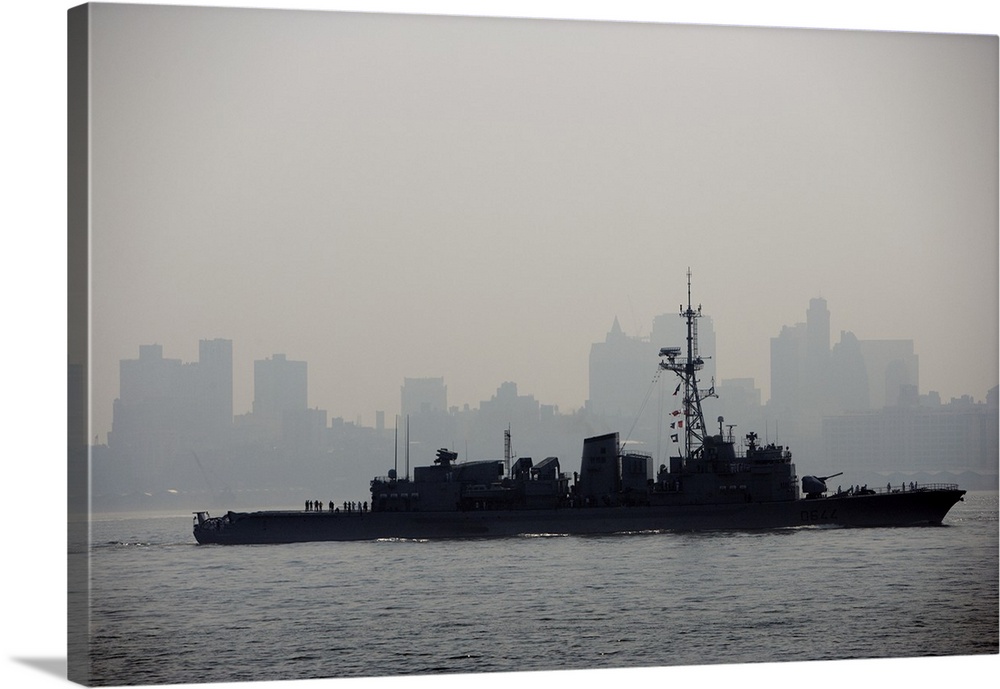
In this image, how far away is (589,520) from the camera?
67.8ft

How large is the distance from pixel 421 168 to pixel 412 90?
60 centimetres

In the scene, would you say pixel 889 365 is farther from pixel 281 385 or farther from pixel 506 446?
pixel 281 385

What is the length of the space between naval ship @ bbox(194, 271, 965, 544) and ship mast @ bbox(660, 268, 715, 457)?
2.5 inches

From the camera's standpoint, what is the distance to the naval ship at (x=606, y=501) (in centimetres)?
1836

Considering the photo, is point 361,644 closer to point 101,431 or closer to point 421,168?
point 101,431

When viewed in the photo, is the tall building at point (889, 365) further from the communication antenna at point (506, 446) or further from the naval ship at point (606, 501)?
the naval ship at point (606, 501)

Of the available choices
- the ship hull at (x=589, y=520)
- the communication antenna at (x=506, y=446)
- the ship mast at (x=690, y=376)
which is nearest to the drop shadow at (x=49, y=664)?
the communication antenna at (x=506, y=446)

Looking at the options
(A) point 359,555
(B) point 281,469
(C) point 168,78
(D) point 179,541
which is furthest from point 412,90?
(A) point 359,555

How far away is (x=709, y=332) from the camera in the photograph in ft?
43.2

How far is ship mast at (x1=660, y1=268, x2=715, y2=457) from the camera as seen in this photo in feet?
42.5

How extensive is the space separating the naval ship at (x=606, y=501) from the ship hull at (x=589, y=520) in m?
0.02

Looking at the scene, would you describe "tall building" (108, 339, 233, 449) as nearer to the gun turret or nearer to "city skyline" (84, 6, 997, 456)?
"city skyline" (84, 6, 997, 456)

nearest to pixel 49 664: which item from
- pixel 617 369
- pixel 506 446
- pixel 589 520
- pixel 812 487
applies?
pixel 506 446

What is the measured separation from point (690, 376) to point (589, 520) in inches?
213
